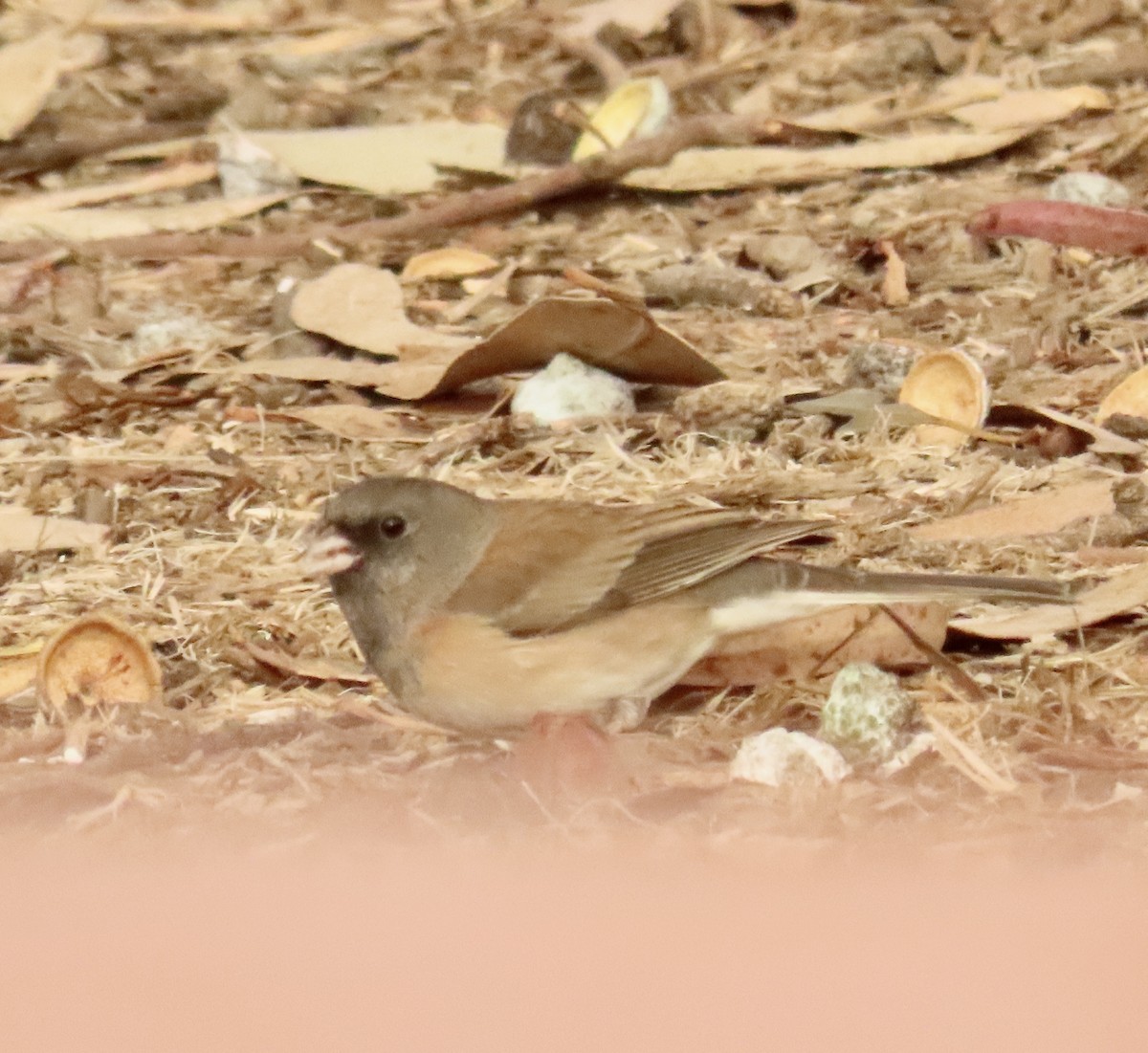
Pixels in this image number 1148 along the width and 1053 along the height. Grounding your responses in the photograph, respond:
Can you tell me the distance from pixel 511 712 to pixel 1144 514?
142cm

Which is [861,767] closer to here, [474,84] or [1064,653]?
[1064,653]

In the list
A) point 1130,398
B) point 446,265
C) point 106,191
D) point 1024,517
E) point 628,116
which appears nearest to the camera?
point 1024,517

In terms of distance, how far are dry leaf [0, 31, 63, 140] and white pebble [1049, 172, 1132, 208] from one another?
136 inches

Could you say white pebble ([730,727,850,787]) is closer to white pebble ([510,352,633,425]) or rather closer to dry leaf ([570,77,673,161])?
white pebble ([510,352,633,425])

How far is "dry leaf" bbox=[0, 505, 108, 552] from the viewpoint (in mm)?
3900

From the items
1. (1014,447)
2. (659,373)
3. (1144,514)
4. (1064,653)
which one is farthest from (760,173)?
A: (1064,653)

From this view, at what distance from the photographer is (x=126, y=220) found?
19.8 feet

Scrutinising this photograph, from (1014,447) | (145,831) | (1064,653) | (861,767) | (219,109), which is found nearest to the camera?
(145,831)

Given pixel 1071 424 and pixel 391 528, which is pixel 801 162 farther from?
pixel 391 528

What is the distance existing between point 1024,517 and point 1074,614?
482mm

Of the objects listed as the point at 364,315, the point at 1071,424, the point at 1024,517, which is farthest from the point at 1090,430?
the point at 364,315

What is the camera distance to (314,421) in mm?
4520

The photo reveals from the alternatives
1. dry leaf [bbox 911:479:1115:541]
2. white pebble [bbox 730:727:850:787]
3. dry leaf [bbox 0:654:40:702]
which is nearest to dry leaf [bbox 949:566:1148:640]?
dry leaf [bbox 911:479:1115:541]

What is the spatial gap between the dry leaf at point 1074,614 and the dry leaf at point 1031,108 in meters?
3.20
